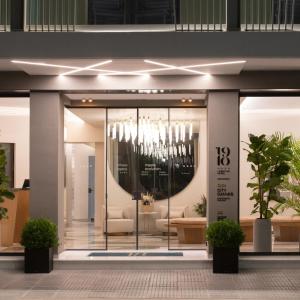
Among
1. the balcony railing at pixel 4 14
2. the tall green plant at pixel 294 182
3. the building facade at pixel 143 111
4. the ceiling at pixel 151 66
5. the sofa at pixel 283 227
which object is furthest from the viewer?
the tall green plant at pixel 294 182

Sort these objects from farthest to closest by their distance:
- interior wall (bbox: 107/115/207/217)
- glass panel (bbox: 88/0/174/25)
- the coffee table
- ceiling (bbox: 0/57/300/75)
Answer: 1. interior wall (bbox: 107/115/207/217)
2. the coffee table
3. glass panel (bbox: 88/0/174/25)
4. ceiling (bbox: 0/57/300/75)

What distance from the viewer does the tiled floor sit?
956 cm

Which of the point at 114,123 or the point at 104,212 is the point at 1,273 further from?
the point at 114,123

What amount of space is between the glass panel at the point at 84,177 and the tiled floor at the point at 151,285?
2.47 metres

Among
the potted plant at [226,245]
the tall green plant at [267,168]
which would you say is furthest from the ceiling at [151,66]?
the potted plant at [226,245]

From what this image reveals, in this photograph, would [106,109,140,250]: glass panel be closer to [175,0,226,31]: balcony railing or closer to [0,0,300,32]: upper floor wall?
[0,0,300,32]: upper floor wall

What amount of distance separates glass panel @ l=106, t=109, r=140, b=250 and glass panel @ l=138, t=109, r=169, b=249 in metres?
0.14

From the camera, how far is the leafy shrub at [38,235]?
37.1ft

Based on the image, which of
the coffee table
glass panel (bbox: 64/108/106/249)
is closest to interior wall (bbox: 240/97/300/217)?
the coffee table

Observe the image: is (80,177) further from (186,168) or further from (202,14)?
(202,14)

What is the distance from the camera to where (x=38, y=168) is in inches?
487

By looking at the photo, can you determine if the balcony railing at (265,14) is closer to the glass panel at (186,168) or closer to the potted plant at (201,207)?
the glass panel at (186,168)

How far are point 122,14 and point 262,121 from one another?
126 inches

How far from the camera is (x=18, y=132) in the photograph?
12.9 metres
